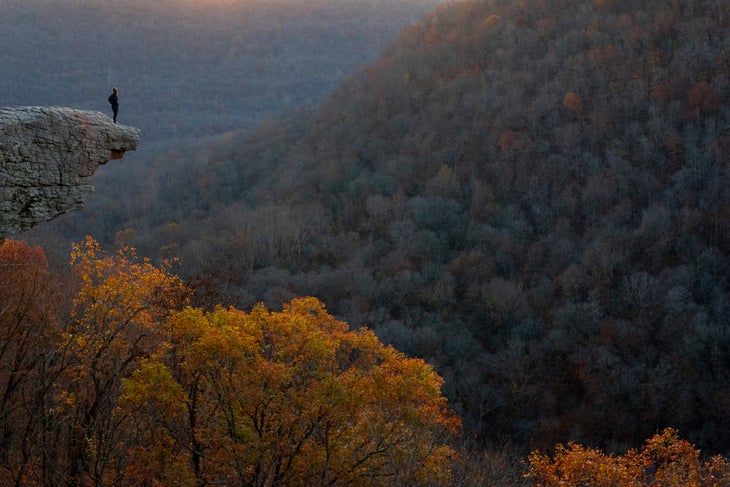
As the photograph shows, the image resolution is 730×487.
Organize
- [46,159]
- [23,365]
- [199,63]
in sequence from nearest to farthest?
[46,159], [23,365], [199,63]

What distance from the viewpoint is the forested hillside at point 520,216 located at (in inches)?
1907

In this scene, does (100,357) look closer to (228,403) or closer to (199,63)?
(228,403)

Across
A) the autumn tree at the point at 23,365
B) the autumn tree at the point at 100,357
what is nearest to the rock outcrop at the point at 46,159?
the autumn tree at the point at 23,365

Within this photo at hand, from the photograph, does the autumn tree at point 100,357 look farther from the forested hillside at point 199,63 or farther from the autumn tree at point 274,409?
the forested hillside at point 199,63

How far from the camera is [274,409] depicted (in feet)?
57.7

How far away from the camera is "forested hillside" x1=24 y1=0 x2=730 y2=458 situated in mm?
48438

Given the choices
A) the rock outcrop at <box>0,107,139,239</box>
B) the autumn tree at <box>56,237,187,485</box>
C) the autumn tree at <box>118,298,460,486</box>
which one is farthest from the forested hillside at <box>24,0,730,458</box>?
the rock outcrop at <box>0,107,139,239</box>

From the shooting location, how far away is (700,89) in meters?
66.3

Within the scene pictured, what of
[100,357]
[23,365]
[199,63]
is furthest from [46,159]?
[199,63]

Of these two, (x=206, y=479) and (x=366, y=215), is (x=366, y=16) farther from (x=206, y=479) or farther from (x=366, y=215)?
(x=206, y=479)

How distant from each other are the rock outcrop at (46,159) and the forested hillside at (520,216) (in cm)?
2147

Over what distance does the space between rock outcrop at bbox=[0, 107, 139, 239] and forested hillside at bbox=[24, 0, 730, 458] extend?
845 inches

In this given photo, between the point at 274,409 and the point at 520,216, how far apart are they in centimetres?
5497

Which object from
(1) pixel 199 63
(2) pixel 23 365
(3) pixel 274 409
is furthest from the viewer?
(1) pixel 199 63
